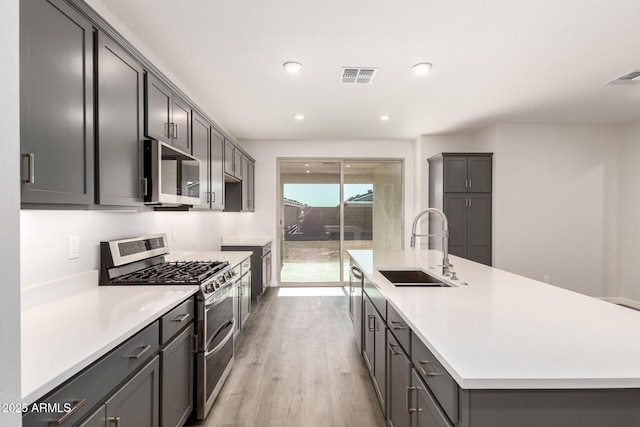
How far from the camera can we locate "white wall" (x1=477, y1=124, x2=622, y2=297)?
4859 mm

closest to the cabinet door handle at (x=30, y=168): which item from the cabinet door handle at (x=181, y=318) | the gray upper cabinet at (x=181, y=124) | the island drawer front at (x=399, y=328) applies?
the cabinet door handle at (x=181, y=318)

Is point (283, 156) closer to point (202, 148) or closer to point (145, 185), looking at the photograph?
point (202, 148)

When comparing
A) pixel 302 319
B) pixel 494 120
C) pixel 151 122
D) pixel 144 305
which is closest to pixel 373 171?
Answer: pixel 494 120

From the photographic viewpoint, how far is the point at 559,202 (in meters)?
4.87

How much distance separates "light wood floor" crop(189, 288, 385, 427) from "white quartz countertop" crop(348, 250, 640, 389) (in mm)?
972

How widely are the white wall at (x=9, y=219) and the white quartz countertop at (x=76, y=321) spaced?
0.38 m

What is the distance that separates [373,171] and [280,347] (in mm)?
3798

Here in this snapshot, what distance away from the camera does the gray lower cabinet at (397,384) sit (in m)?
1.47

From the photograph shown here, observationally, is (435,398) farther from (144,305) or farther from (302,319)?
(302,319)

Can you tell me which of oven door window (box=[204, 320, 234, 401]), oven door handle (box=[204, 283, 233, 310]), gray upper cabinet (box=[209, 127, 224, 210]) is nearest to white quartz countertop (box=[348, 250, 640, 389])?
oven door handle (box=[204, 283, 233, 310])

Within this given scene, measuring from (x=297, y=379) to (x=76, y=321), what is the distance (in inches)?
68.2

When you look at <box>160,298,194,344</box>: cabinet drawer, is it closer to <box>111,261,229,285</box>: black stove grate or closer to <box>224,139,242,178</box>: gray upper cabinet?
<box>111,261,229,285</box>: black stove grate

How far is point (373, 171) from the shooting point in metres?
6.08

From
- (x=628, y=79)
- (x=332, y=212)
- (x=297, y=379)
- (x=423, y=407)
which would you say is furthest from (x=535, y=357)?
(x=332, y=212)
